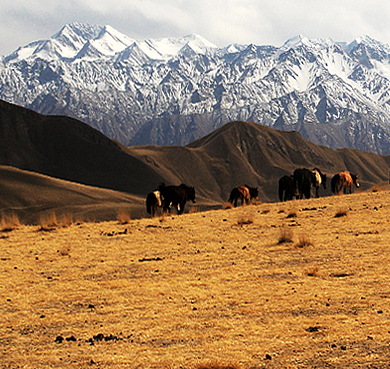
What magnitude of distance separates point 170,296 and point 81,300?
1857 millimetres

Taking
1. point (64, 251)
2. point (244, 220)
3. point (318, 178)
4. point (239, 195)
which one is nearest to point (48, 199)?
point (239, 195)

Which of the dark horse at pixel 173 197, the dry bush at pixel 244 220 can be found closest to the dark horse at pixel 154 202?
the dark horse at pixel 173 197

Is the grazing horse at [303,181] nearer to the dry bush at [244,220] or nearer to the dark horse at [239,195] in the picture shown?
the dark horse at [239,195]

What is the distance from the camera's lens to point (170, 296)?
11.9 metres

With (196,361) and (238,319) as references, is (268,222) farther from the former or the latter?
(196,361)

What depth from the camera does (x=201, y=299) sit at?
11.5 meters

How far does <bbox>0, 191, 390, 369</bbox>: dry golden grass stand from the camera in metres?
8.39

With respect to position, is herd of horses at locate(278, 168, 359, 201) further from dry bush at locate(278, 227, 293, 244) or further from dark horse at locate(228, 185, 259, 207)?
dry bush at locate(278, 227, 293, 244)

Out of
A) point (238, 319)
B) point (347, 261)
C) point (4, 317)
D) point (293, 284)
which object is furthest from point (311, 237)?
point (4, 317)

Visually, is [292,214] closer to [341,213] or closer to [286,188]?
[341,213]

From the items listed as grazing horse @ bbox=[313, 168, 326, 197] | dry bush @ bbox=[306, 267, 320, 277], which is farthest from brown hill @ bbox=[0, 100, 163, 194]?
dry bush @ bbox=[306, 267, 320, 277]

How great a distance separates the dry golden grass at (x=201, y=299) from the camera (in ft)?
27.5

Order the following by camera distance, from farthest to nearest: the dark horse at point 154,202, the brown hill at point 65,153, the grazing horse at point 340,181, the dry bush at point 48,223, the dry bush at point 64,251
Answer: the brown hill at point 65,153
the grazing horse at point 340,181
the dark horse at point 154,202
the dry bush at point 48,223
the dry bush at point 64,251

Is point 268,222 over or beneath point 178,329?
over
